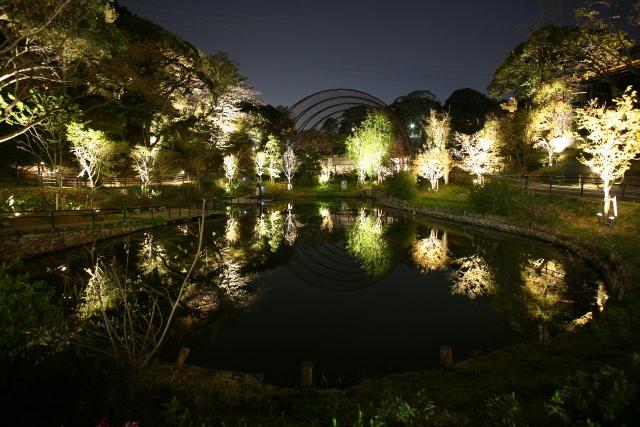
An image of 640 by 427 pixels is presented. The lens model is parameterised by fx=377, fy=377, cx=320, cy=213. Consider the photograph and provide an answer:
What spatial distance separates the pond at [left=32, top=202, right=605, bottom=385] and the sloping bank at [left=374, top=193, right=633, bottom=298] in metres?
0.48

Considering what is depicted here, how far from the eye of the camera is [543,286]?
11133 mm

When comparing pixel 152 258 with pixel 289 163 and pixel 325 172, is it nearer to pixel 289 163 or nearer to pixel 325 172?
pixel 289 163

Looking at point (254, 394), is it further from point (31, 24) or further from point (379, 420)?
point (31, 24)

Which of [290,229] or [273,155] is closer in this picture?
[290,229]

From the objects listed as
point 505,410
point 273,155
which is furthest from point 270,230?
point 273,155

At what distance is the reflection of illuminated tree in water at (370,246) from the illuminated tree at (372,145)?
1595cm

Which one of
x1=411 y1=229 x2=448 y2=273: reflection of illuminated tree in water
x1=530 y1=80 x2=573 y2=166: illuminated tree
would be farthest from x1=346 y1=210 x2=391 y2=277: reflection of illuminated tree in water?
x1=530 y1=80 x2=573 y2=166: illuminated tree

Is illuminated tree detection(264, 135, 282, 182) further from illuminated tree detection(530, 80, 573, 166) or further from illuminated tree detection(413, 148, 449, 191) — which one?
illuminated tree detection(530, 80, 573, 166)

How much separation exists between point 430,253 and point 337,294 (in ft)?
19.7

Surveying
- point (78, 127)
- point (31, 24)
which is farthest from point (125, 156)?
point (31, 24)

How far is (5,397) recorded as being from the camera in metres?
4.00

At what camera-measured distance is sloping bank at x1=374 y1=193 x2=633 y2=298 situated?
10.9 meters

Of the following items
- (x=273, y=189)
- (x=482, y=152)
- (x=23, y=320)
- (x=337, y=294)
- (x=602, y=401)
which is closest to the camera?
(x=602, y=401)

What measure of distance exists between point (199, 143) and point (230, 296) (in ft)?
89.4
